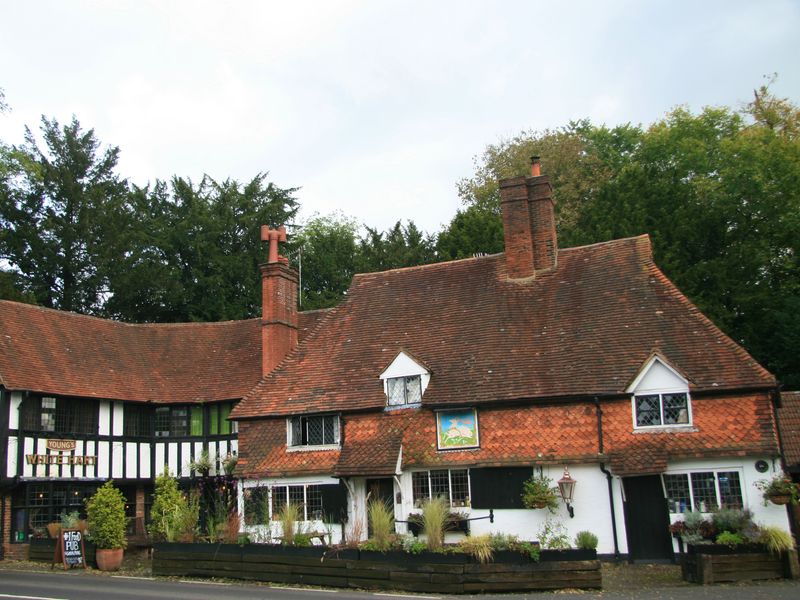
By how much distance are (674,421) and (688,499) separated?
178 centimetres

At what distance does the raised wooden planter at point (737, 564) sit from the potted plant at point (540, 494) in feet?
12.6

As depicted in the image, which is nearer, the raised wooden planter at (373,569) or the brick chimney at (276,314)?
the raised wooden planter at (373,569)

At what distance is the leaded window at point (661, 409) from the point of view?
62.8 ft

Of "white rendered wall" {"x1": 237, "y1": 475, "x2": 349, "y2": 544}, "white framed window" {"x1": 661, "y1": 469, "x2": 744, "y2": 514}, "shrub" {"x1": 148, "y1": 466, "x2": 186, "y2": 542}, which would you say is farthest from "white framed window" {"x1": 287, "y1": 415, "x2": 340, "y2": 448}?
"white framed window" {"x1": 661, "y1": 469, "x2": 744, "y2": 514}

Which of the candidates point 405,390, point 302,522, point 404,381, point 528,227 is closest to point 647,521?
point 405,390

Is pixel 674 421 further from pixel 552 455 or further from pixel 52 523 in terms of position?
pixel 52 523

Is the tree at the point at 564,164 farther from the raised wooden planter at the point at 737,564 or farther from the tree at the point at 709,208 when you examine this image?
the raised wooden planter at the point at 737,564


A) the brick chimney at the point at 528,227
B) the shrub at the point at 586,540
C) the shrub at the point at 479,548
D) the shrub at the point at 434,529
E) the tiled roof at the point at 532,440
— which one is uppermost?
the brick chimney at the point at 528,227

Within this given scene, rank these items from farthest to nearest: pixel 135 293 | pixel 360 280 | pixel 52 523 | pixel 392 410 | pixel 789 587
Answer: pixel 135 293 < pixel 360 280 < pixel 52 523 < pixel 392 410 < pixel 789 587

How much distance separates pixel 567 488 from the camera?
1923 centimetres

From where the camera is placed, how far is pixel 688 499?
18.7 meters

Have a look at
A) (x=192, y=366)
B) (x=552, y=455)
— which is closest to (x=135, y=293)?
(x=192, y=366)

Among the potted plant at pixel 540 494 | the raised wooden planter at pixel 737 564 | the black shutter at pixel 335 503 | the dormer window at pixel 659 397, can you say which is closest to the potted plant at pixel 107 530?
the black shutter at pixel 335 503

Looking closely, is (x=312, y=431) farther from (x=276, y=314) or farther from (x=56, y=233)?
(x=56, y=233)
